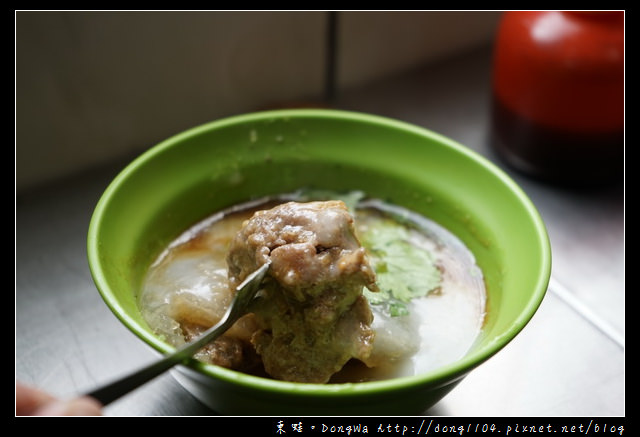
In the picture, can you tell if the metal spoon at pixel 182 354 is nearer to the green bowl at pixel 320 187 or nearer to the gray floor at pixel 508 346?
the green bowl at pixel 320 187

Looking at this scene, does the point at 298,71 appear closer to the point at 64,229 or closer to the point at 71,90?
the point at 71,90

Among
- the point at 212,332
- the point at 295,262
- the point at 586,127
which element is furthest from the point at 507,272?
the point at 586,127

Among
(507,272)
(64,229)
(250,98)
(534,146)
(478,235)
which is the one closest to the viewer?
(507,272)

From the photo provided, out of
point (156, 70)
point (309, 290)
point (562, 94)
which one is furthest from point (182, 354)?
point (562, 94)

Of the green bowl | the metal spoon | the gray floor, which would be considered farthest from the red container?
the metal spoon

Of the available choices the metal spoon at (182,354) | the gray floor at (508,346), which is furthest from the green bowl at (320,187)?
the gray floor at (508,346)

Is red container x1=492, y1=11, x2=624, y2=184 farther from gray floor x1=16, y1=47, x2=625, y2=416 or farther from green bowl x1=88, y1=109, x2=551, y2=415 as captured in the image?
green bowl x1=88, y1=109, x2=551, y2=415

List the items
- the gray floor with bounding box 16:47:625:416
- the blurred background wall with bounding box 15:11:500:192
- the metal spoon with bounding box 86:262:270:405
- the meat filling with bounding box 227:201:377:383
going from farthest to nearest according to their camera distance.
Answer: the blurred background wall with bounding box 15:11:500:192 → the gray floor with bounding box 16:47:625:416 → the meat filling with bounding box 227:201:377:383 → the metal spoon with bounding box 86:262:270:405
